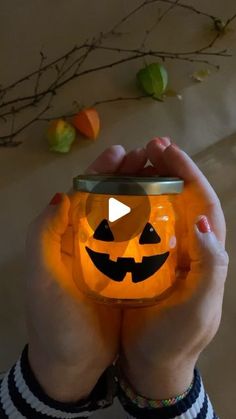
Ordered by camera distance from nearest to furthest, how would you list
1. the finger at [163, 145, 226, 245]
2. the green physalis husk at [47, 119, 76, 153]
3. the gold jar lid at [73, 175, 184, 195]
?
the gold jar lid at [73, 175, 184, 195]
the finger at [163, 145, 226, 245]
the green physalis husk at [47, 119, 76, 153]

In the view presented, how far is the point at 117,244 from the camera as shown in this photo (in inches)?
27.1

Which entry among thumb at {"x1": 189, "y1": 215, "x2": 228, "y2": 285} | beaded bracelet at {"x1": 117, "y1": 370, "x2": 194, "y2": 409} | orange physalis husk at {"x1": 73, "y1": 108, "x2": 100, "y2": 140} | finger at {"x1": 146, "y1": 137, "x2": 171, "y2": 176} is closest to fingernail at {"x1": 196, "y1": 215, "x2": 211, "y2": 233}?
thumb at {"x1": 189, "y1": 215, "x2": 228, "y2": 285}

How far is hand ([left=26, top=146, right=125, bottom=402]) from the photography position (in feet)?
2.56

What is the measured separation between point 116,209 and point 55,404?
329 mm

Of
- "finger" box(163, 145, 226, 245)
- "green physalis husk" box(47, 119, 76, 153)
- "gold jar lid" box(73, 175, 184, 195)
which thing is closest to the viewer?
"gold jar lid" box(73, 175, 184, 195)

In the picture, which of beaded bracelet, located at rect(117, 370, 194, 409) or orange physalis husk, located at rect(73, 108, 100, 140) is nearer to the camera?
beaded bracelet, located at rect(117, 370, 194, 409)

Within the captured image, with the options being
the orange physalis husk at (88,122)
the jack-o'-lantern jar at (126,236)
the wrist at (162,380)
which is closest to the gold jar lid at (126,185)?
the jack-o'-lantern jar at (126,236)

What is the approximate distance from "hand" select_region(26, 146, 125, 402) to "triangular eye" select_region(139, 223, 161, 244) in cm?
14

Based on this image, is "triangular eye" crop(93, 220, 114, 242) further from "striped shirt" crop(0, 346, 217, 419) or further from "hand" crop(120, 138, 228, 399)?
"striped shirt" crop(0, 346, 217, 419)

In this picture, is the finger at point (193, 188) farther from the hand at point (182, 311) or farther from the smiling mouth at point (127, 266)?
the smiling mouth at point (127, 266)

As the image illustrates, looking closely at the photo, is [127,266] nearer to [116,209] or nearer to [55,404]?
[116,209]

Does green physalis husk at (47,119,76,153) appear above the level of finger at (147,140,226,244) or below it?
above

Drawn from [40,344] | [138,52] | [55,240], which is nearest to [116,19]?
[138,52]

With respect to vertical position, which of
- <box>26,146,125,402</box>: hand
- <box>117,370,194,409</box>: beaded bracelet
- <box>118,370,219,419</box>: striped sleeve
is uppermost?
<box>26,146,125,402</box>: hand
